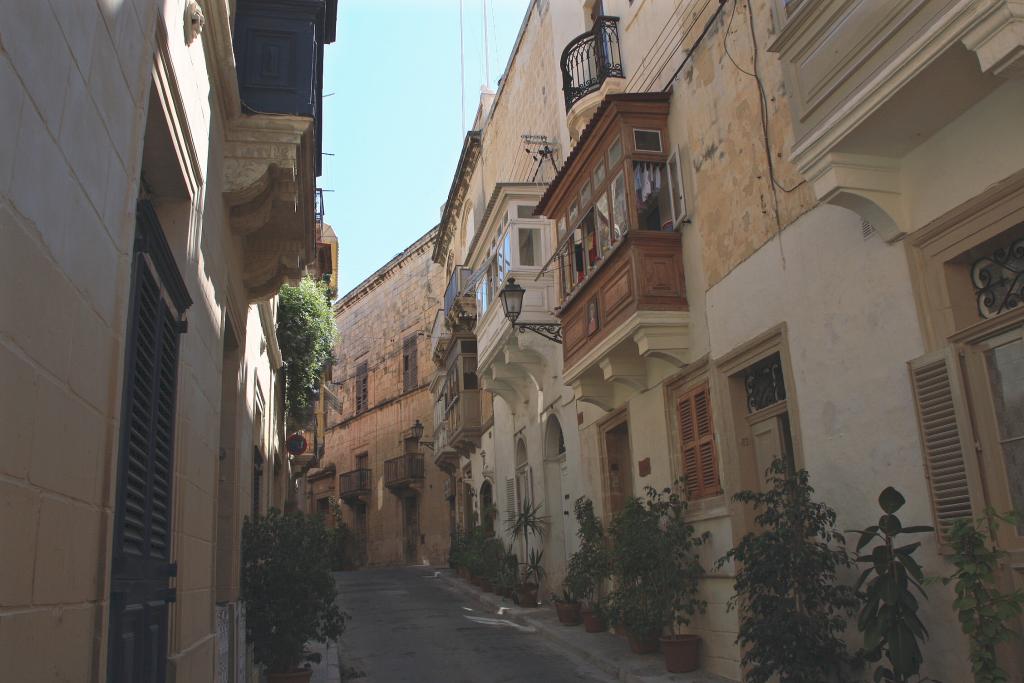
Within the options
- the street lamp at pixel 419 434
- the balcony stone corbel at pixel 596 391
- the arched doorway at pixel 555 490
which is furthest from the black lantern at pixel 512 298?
the street lamp at pixel 419 434

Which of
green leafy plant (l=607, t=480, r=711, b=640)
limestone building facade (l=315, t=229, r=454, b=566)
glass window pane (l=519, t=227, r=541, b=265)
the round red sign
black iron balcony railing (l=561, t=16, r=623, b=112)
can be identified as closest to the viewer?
green leafy plant (l=607, t=480, r=711, b=640)

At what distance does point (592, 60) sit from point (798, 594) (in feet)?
30.0

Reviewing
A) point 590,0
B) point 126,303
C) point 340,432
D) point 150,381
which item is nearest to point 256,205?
point 150,381

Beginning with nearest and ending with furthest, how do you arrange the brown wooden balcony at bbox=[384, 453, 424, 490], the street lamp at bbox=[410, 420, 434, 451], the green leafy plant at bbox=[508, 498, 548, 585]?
the green leafy plant at bbox=[508, 498, 548, 585] → the street lamp at bbox=[410, 420, 434, 451] → the brown wooden balcony at bbox=[384, 453, 424, 490]

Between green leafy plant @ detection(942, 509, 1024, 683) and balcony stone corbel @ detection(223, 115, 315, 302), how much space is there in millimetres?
5313

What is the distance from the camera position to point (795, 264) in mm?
7785

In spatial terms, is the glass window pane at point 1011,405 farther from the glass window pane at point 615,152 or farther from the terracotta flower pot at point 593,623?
the terracotta flower pot at point 593,623

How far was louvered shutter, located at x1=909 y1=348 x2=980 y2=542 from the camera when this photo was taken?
18.8 feet

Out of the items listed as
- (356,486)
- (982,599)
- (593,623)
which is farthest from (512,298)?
(356,486)

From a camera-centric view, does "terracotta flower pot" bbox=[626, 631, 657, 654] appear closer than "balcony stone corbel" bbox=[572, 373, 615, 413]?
Yes

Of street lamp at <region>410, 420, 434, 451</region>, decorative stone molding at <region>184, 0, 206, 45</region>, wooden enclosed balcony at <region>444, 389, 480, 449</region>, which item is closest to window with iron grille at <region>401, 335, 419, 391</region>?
street lamp at <region>410, 420, 434, 451</region>

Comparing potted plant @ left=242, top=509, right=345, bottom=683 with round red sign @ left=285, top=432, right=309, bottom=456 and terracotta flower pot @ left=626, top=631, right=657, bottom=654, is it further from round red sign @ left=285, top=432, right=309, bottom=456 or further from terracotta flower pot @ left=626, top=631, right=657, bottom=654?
round red sign @ left=285, top=432, right=309, bottom=456

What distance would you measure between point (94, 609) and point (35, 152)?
1.54m

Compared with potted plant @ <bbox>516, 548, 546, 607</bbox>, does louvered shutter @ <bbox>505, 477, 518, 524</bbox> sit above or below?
above
